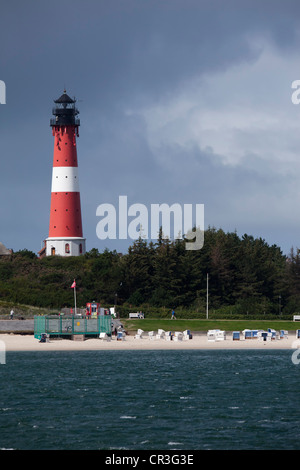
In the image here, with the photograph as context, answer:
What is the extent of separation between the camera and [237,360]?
6662cm

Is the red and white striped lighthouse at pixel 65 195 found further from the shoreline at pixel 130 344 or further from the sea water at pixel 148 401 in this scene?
the sea water at pixel 148 401

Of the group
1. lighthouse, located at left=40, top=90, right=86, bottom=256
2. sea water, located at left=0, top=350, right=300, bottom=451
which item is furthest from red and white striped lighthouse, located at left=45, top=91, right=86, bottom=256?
sea water, located at left=0, top=350, right=300, bottom=451

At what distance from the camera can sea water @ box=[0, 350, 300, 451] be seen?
3488 cm

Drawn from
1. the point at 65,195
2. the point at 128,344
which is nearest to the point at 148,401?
the point at 128,344

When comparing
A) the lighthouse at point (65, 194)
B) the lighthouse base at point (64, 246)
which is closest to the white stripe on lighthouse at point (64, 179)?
the lighthouse at point (65, 194)

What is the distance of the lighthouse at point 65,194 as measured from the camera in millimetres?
109938

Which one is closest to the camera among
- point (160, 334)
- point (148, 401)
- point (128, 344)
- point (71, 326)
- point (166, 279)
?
point (148, 401)

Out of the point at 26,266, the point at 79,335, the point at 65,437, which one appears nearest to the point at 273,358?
the point at 79,335

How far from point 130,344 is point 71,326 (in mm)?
6150

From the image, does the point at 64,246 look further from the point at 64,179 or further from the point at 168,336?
the point at 168,336

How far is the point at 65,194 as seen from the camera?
Answer: 109750 millimetres

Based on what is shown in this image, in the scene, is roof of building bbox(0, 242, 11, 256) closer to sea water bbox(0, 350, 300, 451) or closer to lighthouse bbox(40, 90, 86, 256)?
lighthouse bbox(40, 90, 86, 256)

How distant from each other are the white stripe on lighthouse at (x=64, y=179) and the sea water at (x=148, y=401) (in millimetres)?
42109

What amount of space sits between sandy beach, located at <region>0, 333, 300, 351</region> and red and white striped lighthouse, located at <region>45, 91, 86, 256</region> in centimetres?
3407
